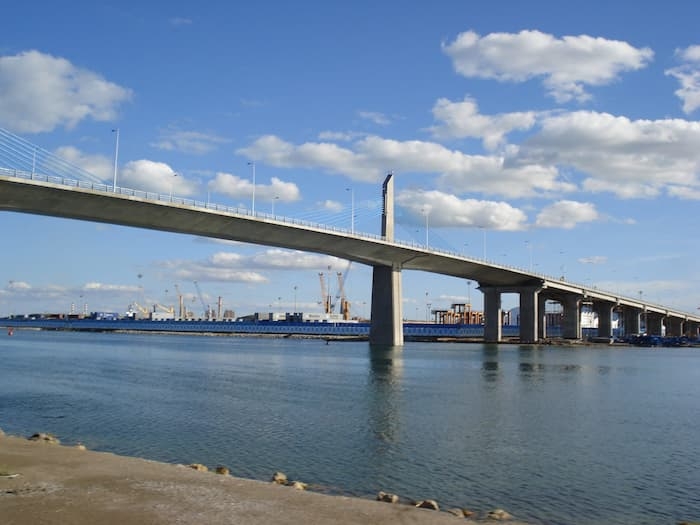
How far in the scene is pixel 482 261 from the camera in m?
119

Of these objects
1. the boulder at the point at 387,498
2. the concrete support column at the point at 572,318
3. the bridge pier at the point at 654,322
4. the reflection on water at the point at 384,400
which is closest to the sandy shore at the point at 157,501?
the boulder at the point at 387,498

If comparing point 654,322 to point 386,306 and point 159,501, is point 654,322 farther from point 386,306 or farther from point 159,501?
point 159,501

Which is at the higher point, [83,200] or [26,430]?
[83,200]

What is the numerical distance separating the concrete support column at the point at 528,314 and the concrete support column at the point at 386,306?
3911 centimetres

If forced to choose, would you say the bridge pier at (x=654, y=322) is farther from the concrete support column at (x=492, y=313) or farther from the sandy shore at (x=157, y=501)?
the sandy shore at (x=157, y=501)

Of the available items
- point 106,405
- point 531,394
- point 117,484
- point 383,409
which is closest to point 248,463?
point 117,484

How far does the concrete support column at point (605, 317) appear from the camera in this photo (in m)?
167

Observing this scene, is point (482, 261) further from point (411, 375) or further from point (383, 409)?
point (383, 409)

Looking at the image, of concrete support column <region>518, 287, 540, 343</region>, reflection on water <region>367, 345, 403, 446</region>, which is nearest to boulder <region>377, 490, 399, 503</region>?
reflection on water <region>367, 345, 403, 446</region>

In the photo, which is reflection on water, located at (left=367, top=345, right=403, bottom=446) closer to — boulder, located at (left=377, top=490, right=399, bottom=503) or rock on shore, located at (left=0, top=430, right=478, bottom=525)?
boulder, located at (left=377, top=490, right=399, bottom=503)

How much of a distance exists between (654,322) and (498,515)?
200m

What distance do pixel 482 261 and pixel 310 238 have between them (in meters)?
38.8

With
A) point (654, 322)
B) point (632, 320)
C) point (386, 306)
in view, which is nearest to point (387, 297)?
point (386, 306)

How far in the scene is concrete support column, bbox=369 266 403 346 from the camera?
107 meters
